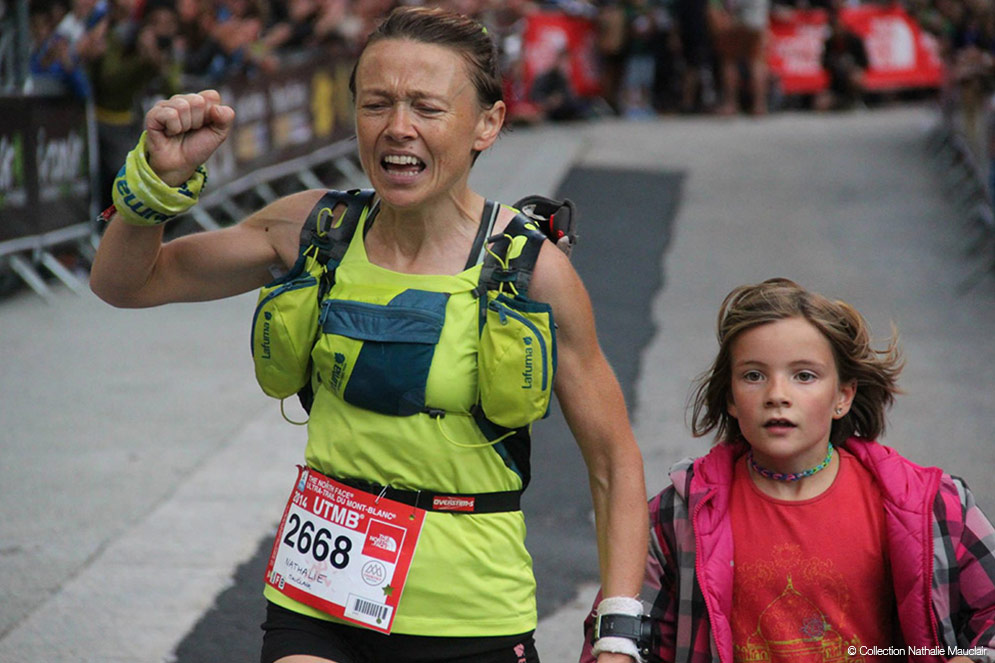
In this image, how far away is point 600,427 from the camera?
2.82m

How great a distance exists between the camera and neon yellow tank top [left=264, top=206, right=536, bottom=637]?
8.80 feet

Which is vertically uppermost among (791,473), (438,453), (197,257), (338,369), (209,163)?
(197,257)

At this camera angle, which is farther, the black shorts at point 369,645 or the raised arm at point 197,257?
the raised arm at point 197,257

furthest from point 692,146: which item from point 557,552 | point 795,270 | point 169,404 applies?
point 557,552

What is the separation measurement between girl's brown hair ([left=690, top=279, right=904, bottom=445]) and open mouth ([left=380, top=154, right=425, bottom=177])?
0.78 m

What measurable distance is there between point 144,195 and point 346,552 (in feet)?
2.67

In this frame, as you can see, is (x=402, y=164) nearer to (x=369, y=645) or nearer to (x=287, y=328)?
(x=287, y=328)

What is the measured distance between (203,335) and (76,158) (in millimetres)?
2083

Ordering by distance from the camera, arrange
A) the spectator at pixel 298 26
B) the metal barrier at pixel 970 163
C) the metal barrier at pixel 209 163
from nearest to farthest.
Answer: the metal barrier at pixel 209 163 < the metal barrier at pixel 970 163 < the spectator at pixel 298 26

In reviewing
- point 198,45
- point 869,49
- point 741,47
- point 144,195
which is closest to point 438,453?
point 144,195

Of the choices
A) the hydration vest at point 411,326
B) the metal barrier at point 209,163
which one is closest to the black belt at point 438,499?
the hydration vest at point 411,326

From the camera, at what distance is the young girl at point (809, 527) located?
9.27 ft

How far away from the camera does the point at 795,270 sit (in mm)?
10961

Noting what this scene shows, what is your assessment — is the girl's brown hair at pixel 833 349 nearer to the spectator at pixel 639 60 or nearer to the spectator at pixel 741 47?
the spectator at pixel 741 47
